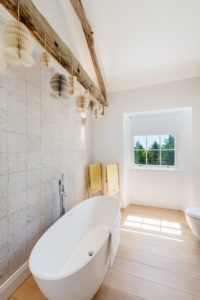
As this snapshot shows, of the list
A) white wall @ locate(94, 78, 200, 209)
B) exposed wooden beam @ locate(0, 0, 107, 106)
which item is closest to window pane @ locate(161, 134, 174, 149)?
white wall @ locate(94, 78, 200, 209)

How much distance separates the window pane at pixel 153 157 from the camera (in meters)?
3.14

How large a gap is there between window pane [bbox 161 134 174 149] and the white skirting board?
3045 mm

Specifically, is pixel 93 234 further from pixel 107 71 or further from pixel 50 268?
pixel 107 71

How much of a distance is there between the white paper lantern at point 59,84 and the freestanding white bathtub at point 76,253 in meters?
1.36

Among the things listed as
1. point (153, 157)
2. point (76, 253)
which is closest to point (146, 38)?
point (153, 157)

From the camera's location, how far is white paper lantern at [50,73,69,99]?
130cm

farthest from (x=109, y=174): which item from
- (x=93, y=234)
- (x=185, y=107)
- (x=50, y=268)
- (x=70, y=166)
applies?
(x=185, y=107)

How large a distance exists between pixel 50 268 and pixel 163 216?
2.18 meters

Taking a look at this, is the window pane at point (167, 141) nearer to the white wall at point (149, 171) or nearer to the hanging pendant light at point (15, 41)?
the white wall at point (149, 171)

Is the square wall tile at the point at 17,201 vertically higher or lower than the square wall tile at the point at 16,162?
lower

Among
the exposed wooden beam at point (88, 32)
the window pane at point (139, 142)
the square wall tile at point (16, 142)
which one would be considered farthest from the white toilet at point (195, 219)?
the exposed wooden beam at point (88, 32)

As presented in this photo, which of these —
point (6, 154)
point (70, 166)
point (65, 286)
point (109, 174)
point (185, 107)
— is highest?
point (185, 107)

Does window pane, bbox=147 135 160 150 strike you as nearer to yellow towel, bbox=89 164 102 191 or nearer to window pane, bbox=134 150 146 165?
window pane, bbox=134 150 146 165

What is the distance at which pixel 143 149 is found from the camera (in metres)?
3.25
